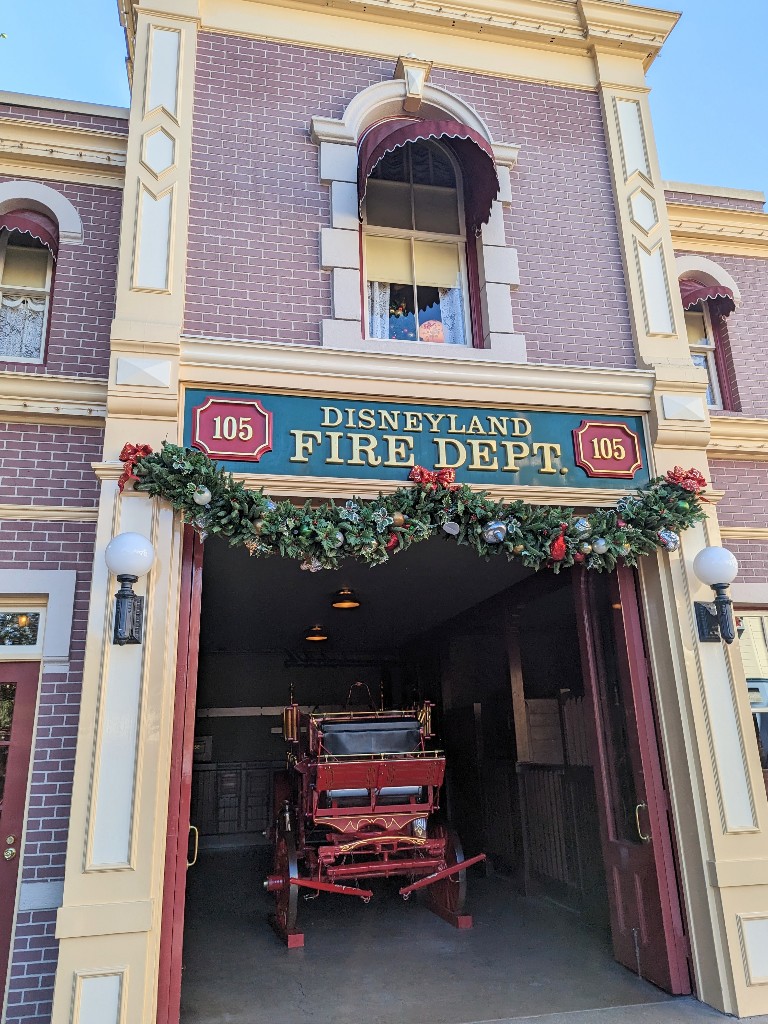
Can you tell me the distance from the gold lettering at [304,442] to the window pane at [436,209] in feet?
8.58

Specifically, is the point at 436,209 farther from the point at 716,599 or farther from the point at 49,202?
the point at 716,599

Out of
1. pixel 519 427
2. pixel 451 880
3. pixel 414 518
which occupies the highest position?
pixel 519 427

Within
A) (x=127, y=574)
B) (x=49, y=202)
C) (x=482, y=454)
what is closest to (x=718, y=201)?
(x=482, y=454)

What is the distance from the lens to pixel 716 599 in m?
5.63

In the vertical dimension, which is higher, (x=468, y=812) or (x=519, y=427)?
(x=519, y=427)

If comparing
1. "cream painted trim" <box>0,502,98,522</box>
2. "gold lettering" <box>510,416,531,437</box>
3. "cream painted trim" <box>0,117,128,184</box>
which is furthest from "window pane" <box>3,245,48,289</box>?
"gold lettering" <box>510,416,531,437</box>

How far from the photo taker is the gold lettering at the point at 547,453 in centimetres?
596

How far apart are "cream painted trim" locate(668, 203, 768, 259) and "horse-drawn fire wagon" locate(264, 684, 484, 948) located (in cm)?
579

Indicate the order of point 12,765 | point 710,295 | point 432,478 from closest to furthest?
1. point 12,765
2. point 432,478
3. point 710,295

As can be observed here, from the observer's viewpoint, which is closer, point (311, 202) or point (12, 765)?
point (12, 765)

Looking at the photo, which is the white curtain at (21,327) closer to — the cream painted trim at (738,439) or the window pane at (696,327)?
the cream painted trim at (738,439)

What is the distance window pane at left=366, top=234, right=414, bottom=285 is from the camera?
6.73 meters

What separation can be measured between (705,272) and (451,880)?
6726mm

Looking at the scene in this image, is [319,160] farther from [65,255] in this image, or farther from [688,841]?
[688,841]
